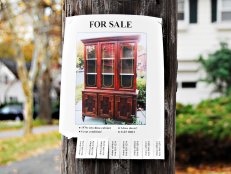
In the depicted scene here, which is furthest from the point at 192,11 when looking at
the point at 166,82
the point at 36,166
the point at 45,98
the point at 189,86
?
the point at 166,82

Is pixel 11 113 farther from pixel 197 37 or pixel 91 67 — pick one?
pixel 91 67

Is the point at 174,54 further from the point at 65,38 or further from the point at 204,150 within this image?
the point at 204,150

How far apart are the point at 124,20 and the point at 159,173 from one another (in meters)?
0.63

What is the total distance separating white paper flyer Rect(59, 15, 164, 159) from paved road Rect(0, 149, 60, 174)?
29.2ft

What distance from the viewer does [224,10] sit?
2133 cm

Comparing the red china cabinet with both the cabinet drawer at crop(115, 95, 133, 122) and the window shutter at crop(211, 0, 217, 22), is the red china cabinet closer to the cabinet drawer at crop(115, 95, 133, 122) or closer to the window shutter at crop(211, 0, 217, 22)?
the cabinet drawer at crop(115, 95, 133, 122)

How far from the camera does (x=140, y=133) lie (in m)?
2.05

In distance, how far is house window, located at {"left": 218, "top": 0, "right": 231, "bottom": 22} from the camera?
21.1 meters

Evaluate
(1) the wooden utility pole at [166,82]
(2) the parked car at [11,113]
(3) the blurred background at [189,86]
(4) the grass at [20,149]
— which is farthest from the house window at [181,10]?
(2) the parked car at [11,113]

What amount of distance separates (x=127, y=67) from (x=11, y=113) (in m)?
43.9

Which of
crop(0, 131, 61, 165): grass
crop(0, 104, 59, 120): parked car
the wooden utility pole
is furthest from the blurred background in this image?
crop(0, 104, 59, 120): parked car

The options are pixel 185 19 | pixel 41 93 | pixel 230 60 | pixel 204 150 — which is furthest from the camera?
pixel 41 93

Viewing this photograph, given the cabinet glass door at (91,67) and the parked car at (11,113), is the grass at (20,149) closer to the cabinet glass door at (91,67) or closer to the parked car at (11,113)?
the cabinet glass door at (91,67)

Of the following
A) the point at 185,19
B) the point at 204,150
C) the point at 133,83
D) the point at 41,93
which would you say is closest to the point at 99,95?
the point at 133,83
